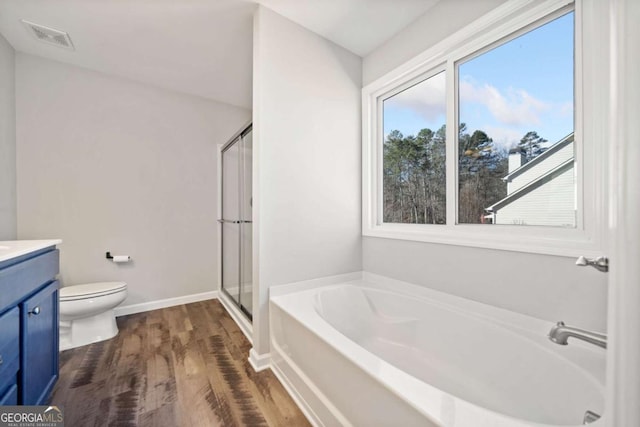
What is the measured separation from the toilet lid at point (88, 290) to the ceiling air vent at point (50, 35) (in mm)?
1958

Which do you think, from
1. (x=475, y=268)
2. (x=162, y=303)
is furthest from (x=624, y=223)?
(x=162, y=303)

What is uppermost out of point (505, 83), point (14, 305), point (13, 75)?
point (13, 75)

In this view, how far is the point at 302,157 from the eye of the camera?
6.21ft

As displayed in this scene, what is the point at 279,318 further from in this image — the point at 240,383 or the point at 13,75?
the point at 13,75

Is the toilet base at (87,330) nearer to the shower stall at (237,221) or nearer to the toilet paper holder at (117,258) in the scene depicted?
the toilet paper holder at (117,258)

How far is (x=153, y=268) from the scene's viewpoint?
2678 millimetres

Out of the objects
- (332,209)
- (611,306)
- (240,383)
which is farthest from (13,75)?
(611,306)

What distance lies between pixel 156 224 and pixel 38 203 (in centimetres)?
87

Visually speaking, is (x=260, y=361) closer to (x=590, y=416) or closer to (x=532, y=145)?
(x=590, y=416)

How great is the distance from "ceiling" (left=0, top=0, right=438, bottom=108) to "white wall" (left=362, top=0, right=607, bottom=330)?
0.51 ft

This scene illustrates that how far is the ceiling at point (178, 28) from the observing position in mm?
1704

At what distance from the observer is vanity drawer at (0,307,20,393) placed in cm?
98

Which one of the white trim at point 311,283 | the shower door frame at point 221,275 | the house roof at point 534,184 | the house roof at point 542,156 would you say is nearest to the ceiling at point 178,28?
the shower door frame at point 221,275

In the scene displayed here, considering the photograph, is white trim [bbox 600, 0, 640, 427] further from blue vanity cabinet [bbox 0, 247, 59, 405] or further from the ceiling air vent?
the ceiling air vent
